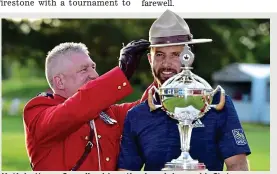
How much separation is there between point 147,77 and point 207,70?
180 centimetres

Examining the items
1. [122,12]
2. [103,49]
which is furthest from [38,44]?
[122,12]

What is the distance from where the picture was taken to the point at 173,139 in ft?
8.77

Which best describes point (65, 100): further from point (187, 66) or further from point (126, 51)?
point (187, 66)

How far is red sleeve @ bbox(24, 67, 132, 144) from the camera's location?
8.70ft

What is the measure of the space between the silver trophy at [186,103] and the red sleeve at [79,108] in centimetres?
20

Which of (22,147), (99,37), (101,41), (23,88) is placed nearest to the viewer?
(22,147)

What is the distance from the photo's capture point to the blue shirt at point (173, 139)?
2.65m

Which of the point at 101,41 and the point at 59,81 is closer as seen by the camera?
the point at 59,81

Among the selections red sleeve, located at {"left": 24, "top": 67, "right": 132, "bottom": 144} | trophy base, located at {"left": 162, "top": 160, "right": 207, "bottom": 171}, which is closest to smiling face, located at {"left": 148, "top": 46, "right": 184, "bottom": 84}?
red sleeve, located at {"left": 24, "top": 67, "right": 132, "bottom": 144}

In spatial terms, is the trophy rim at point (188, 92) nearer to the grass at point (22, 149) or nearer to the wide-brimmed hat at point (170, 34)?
the wide-brimmed hat at point (170, 34)

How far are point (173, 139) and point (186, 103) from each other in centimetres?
23
